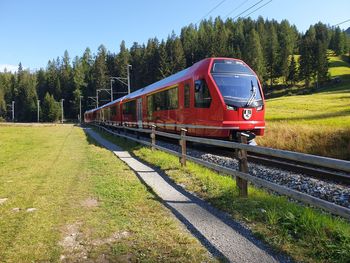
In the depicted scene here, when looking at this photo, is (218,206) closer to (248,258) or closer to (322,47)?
(248,258)

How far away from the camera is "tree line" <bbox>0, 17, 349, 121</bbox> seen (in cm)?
10262

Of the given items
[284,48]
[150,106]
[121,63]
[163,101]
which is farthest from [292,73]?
[163,101]

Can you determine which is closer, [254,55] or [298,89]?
[254,55]

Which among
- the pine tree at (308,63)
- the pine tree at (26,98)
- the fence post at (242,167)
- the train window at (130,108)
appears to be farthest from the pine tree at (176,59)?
the fence post at (242,167)

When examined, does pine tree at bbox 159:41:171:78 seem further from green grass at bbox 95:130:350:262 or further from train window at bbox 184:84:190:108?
green grass at bbox 95:130:350:262

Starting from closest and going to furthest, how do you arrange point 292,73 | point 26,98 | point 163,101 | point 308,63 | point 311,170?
point 311,170 < point 163,101 < point 308,63 < point 292,73 < point 26,98

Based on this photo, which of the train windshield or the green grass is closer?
the green grass

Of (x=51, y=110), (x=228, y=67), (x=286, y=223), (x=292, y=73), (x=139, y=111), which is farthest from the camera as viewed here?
(x=51, y=110)

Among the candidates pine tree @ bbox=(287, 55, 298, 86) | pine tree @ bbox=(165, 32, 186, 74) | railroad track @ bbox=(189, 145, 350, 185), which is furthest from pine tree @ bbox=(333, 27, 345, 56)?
railroad track @ bbox=(189, 145, 350, 185)

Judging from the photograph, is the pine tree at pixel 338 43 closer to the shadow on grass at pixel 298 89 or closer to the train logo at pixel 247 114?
the shadow on grass at pixel 298 89

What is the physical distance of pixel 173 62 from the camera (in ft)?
321

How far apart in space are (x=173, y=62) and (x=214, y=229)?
3712 inches

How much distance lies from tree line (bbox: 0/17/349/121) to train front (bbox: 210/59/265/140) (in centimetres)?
7233

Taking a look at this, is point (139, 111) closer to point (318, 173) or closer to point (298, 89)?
point (318, 173)
